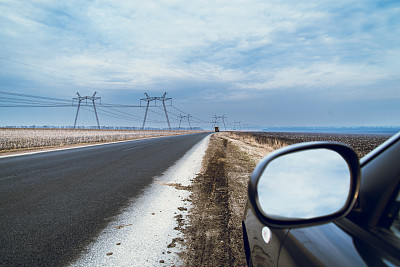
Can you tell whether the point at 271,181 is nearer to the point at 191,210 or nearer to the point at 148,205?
the point at 191,210

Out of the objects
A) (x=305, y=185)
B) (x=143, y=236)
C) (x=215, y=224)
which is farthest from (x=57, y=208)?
(x=305, y=185)

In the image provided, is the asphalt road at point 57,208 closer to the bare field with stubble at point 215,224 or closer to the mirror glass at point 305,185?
the bare field with stubble at point 215,224

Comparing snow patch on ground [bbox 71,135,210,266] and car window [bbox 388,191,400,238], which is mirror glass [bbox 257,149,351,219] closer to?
car window [bbox 388,191,400,238]

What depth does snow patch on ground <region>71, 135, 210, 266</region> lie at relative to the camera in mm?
2893

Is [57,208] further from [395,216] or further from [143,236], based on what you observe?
[395,216]

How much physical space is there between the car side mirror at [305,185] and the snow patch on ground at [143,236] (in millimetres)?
1910

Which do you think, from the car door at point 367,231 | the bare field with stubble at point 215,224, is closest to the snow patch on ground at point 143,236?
the bare field with stubble at point 215,224

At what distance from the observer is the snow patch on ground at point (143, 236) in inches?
114

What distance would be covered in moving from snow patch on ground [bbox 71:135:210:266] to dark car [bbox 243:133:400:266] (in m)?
1.86

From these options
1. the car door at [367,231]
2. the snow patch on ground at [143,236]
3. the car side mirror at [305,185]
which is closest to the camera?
the car door at [367,231]

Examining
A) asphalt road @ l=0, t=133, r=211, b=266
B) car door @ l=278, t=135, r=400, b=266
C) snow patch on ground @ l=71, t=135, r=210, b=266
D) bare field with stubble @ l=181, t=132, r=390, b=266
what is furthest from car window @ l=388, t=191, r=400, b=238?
asphalt road @ l=0, t=133, r=211, b=266

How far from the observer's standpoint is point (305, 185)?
132 centimetres

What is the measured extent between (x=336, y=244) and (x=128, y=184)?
6.32 m

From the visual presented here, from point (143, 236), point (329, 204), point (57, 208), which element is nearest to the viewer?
point (329, 204)
